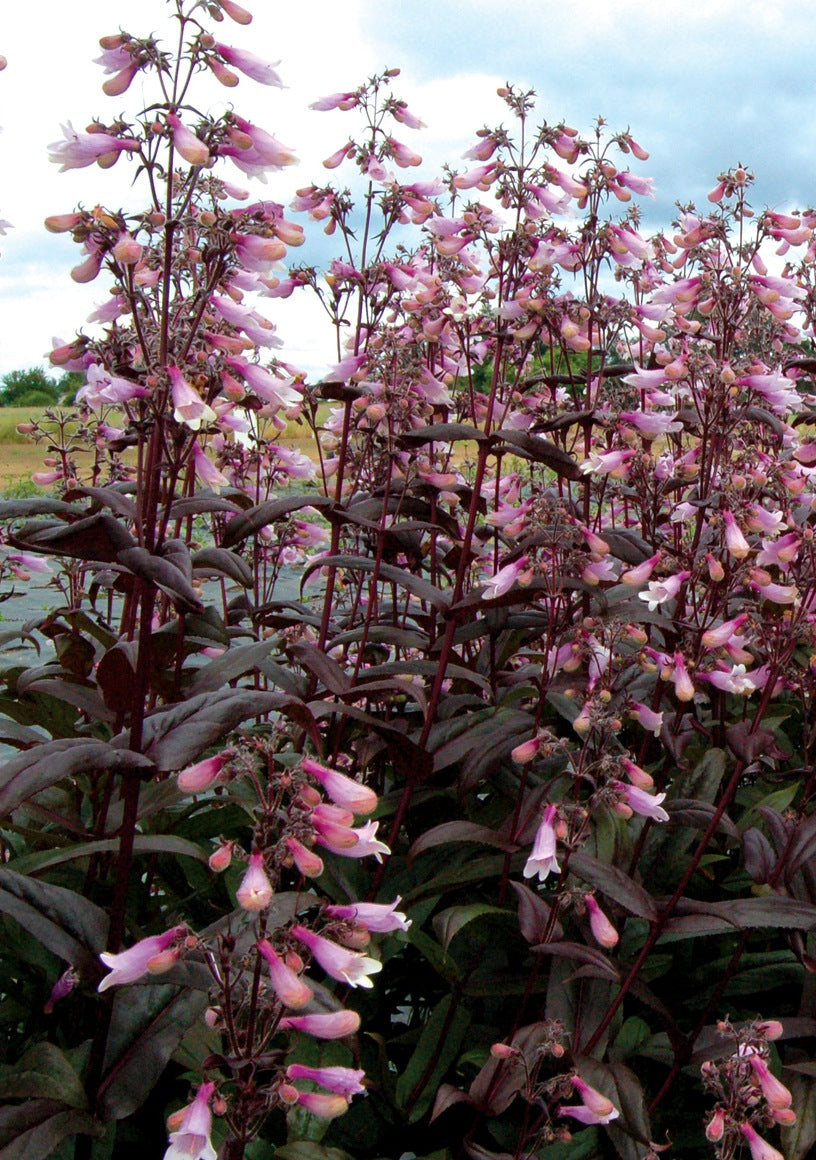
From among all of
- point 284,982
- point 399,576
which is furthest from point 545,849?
point 399,576

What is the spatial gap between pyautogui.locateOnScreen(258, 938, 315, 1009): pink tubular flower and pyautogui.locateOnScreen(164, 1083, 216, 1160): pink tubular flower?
0.26 metres

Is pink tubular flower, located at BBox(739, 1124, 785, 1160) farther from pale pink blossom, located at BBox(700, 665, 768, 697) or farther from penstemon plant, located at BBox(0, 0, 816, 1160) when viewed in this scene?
pale pink blossom, located at BBox(700, 665, 768, 697)

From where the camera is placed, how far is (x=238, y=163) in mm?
2576

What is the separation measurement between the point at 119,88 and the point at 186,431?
0.87 m

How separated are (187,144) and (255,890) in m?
1.67

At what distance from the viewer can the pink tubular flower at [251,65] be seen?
8.32ft

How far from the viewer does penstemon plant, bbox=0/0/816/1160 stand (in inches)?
84.8

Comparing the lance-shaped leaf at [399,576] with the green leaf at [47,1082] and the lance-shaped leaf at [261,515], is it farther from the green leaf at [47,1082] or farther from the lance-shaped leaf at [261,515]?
the green leaf at [47,1082]

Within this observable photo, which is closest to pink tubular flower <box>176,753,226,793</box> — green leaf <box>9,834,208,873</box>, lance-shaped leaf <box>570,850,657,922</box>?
green leaf <box>9,834,208,873</box>

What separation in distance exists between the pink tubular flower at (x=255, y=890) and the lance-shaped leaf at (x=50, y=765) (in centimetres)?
50

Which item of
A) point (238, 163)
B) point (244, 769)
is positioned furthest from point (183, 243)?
point (244, 769)

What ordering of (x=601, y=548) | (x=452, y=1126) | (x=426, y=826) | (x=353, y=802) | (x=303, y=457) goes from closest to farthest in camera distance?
(x=353, y=802), (x=452, y=1126), (x=601, y=548), (x=426, y=826), (x=303, y=457)

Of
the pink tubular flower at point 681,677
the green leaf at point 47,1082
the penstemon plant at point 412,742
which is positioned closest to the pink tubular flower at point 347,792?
the penstemon plant at point 412,742

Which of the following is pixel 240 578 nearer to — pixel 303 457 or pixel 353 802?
pixel 353 802
